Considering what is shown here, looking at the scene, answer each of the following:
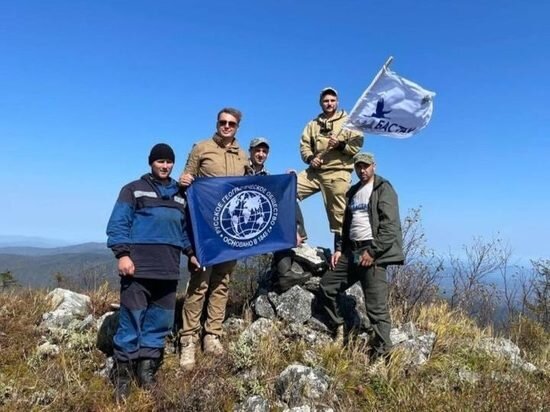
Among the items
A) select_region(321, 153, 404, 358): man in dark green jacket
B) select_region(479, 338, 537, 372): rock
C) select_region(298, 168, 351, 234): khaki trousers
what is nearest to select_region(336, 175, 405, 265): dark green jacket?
select_region(321, 153, 404, 358): man in dark green jacket

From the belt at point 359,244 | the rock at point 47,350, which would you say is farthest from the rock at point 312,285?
the rock at point 47,350

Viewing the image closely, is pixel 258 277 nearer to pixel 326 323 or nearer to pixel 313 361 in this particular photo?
pixel 326 323

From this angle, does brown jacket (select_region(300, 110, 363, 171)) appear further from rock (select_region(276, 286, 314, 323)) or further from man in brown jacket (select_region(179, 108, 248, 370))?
rock (select_region(276, 286, 314, 323))

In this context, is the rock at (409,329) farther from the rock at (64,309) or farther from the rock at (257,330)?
the rock at (64,309)

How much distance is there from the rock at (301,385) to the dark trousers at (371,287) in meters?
0.97

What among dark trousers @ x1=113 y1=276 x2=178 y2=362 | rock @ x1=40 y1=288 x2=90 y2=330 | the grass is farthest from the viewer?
rock @ x1=40 y1=288 x2=90 y2=330

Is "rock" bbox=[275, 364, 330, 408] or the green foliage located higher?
the green foliage

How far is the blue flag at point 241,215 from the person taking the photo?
600 centimetres

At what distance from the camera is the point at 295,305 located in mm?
6980

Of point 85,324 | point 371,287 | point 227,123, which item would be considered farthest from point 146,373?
point 227,123

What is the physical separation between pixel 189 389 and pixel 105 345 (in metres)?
1.92

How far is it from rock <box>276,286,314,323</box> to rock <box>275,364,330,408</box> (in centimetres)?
147

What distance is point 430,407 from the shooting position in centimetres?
458

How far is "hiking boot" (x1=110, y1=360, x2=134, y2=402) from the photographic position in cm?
492
